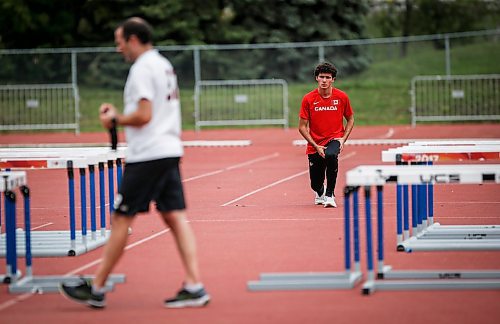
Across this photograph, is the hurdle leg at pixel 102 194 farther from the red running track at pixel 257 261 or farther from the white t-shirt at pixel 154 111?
the white t-shirt at pixel 154 111

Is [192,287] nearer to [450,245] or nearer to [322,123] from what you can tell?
[450,245]

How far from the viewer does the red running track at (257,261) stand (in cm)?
805

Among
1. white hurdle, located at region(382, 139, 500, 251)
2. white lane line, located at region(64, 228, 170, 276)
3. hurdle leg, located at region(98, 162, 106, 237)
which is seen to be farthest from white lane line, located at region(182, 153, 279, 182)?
white hurdle, located at region(382, 139, 500, 251)

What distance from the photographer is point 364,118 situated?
128ft

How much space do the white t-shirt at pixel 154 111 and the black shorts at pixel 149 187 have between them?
0.21 ft

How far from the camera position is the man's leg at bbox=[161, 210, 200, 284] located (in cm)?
834

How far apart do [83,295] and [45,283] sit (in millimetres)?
1020

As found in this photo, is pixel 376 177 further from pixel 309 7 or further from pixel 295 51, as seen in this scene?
pixel 309 7

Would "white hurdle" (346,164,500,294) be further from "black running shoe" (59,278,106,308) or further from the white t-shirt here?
"black running shoe" (59,278,106,308)

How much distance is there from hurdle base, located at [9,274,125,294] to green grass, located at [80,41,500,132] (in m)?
28.6

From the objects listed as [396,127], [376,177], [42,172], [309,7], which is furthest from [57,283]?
[309,7]

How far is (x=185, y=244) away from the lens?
8383 millimetres

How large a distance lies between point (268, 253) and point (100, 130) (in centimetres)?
2758

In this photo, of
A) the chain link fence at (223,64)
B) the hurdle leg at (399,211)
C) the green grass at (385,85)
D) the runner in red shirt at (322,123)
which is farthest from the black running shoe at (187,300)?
the chain link fence at (223,64)
